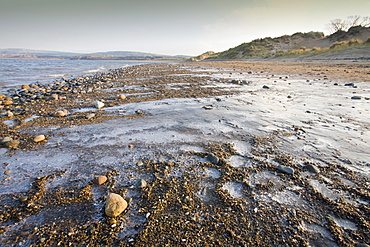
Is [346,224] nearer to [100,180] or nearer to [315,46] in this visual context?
[100,180]

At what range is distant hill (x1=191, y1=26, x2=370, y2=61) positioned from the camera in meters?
19.8

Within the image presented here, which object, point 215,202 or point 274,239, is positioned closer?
point 274,239

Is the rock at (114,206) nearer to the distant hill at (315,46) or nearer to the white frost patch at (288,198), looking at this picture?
the white frost patch at (288,198)

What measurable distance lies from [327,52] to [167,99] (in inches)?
1006

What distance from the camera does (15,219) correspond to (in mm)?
1447

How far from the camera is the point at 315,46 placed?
37125mm

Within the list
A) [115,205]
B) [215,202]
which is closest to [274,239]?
[215,202]

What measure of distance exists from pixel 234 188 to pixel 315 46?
47.6 metres

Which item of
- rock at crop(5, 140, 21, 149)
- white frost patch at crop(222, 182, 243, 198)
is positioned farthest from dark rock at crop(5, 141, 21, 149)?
white frost patch at crop(222, 182, 243, 198)

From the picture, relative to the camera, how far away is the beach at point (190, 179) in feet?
4.33

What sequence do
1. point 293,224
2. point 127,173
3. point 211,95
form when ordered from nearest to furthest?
point 293,224 → point 127,173 → point 211,95

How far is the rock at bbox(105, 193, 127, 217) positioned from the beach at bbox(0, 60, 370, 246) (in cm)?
4

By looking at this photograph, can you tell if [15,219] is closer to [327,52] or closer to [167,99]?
[167,99]

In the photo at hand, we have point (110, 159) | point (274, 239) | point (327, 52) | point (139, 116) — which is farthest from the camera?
point (327, 52)
